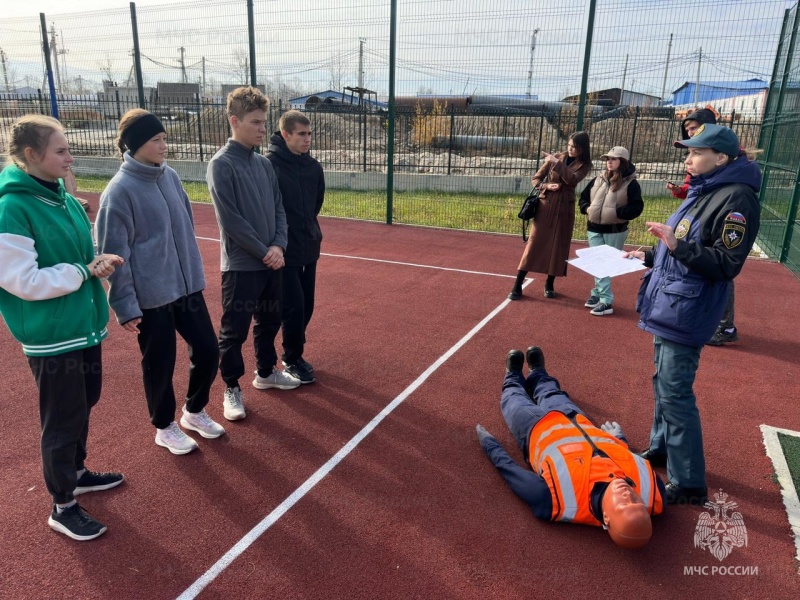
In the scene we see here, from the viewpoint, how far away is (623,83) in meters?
10.2

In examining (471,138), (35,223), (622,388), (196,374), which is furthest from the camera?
(471,138)

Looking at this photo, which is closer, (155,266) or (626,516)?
(626,516)

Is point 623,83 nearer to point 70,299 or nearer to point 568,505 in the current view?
point 568,505

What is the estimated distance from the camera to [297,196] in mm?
4148

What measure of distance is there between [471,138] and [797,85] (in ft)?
29.4

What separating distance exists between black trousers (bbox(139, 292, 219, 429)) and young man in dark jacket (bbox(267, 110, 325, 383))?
37.3 inches

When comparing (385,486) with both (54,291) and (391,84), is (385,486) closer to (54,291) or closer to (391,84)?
(54,291)

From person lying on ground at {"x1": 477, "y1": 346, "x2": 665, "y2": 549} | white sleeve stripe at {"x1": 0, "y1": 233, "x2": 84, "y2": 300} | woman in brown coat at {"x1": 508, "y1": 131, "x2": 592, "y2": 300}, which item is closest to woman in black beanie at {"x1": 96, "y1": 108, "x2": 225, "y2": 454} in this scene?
white sleeve stripe at {"x1": 0, "y1": 233, "x2": 84, "y2": 300}

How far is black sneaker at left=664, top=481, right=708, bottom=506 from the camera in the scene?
302 cm

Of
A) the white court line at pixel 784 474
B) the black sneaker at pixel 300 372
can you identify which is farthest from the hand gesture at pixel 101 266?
the white court line at pixel 784 474

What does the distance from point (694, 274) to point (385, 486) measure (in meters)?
1.97

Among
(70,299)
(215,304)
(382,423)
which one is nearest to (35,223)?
(70,299)

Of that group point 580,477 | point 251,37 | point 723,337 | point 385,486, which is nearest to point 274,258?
point 385,486

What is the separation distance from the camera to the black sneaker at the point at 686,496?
3.02 meters
